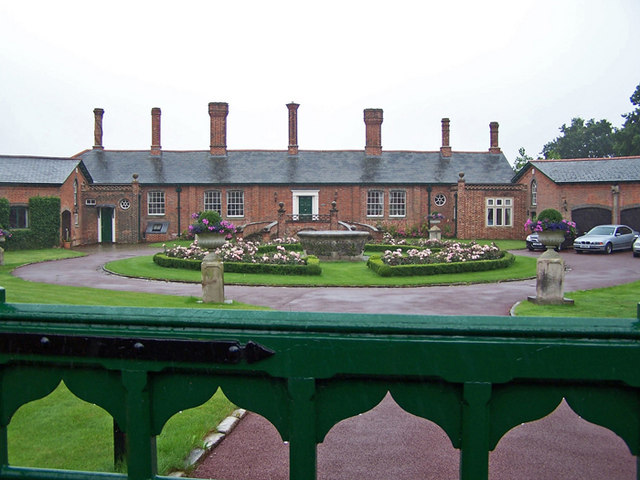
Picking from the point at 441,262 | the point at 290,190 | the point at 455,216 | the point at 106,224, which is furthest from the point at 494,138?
the point at 106,224

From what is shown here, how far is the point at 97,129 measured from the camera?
42.9m

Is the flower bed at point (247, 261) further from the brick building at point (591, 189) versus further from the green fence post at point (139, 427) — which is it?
the brick building at point (591, 189)

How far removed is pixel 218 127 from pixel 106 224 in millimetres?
10475

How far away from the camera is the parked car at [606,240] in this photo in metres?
27.3

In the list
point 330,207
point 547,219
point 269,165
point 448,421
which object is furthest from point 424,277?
point 269,165

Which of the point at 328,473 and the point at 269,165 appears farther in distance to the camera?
the point at 269,165

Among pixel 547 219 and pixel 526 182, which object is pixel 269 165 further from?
pixel 547 219

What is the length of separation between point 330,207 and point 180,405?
1473 inches

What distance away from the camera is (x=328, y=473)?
474 cm

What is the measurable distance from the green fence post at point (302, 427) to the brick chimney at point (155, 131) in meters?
42.9

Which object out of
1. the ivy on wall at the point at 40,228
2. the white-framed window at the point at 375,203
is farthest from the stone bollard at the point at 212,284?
the white-framed window at the point at 375,203

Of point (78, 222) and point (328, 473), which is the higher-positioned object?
point (78, 222)

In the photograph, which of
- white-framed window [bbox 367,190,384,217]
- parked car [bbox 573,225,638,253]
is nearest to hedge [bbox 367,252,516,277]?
parked car [bbox 573,225,638,253]

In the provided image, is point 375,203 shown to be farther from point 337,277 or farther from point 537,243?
point 337,277
